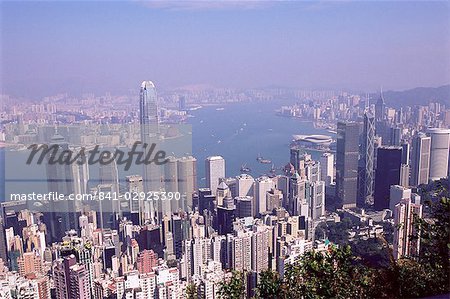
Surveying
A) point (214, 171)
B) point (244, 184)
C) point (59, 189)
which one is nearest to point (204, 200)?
point (214, 171)

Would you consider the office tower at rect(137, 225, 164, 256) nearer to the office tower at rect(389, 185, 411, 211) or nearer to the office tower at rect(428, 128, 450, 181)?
the office tower at rect(389, 185, 411, 211)

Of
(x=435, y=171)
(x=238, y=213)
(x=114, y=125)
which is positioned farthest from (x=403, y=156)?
(x=114, y=125)

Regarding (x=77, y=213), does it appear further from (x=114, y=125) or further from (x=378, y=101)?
(x=378, y=101)

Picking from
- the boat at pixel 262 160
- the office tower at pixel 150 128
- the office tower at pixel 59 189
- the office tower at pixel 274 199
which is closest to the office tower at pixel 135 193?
the office tower at pixel 150 128

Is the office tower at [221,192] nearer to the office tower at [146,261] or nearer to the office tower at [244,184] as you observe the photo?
the office tower at [244,184]

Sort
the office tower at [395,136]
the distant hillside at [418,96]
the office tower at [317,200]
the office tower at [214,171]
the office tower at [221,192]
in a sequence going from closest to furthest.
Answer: the office tower at [214,171]
the office tower at [221,192]
the distant hillside at [418,96]
the office tower at [317,200]
the office tower at [395,136]

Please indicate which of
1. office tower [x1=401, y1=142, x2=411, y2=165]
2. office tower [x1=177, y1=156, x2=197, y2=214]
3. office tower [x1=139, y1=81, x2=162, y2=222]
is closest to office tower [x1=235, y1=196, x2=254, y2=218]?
office tower [x1=177, y1=156, x2=197, y2=214]
